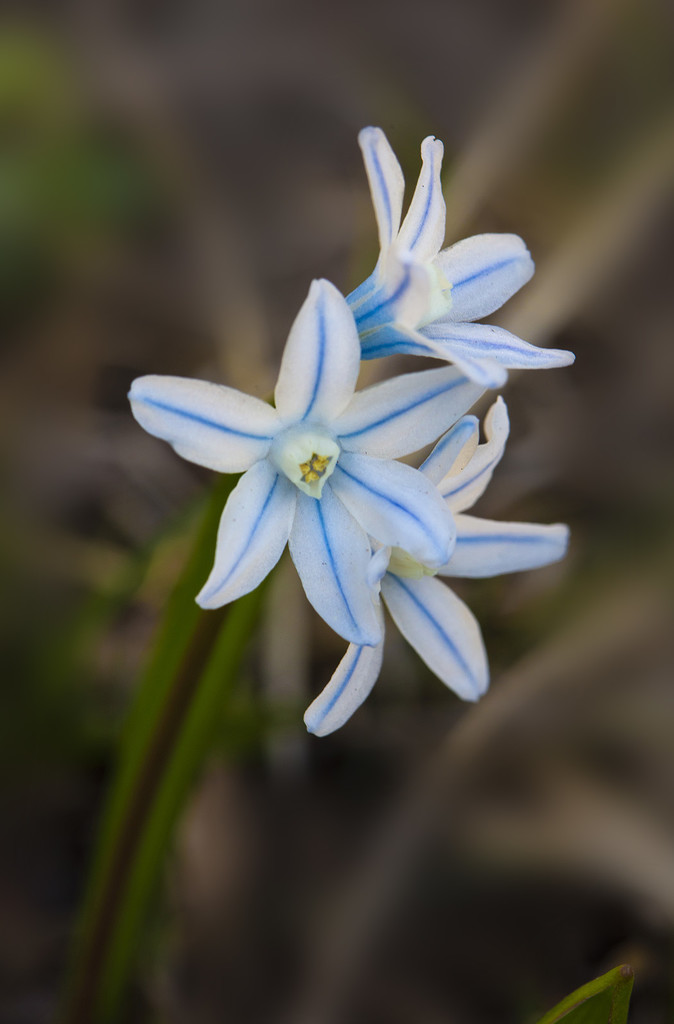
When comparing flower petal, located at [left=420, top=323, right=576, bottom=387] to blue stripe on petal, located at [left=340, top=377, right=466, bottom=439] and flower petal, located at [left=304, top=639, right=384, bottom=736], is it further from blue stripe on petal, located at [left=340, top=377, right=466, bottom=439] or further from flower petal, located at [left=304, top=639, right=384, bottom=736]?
flower petal, located at [left=304, top=639, right=384, bottom=736]

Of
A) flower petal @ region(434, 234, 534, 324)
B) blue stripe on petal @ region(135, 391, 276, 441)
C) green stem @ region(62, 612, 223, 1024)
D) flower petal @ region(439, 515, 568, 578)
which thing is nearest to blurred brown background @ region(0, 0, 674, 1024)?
green stem @ region(62, 612, 223, 1024)

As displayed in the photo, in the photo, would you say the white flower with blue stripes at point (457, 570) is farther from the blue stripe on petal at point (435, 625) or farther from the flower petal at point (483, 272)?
the flower petal at point (483, 272)

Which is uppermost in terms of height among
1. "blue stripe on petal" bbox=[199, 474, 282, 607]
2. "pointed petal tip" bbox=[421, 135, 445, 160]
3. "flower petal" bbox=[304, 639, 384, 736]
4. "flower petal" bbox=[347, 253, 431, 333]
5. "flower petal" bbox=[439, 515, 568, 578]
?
"pointed petal tip" bbox=[421, 135, 445, 160]

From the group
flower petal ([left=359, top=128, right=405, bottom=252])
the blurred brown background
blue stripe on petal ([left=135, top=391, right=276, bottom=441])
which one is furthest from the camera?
the blurred brown background

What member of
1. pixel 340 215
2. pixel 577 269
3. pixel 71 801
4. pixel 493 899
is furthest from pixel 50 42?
pixel 493 899

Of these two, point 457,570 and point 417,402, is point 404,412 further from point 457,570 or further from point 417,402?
point 457,570

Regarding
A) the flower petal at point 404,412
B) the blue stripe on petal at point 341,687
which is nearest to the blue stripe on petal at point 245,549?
the flower petal at point 404,412

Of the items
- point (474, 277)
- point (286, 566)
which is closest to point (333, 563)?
point (474, 277)

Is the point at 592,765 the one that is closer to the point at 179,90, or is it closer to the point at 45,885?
the point at 45,885

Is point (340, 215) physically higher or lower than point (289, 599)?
higher
